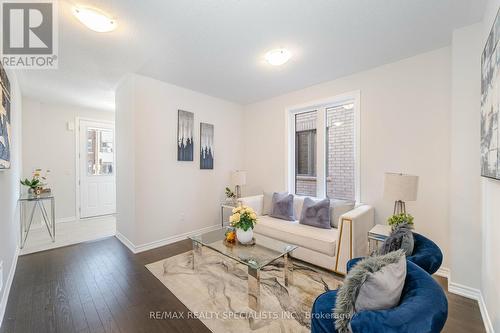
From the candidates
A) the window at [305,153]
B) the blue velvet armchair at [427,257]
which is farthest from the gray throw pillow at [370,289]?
the window at [305,153]

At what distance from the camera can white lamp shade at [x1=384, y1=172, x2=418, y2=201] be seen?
2.23 meters

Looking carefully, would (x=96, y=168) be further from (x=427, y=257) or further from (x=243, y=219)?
(x=427, y=257)

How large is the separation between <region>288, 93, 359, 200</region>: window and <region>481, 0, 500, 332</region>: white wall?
138cm

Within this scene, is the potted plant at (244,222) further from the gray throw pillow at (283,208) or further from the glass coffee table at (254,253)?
the gray throw pillow at (283,208)

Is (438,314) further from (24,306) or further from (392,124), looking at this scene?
(24,306)

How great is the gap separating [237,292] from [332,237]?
129 cm

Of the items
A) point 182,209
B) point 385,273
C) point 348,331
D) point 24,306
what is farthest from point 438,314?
point 182,209

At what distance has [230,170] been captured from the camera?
15.0ft

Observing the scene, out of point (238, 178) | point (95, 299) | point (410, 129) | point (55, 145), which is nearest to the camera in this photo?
point (95, 299)

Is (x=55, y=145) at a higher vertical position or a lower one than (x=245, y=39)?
lower

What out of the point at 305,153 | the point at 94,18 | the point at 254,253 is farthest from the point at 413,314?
the point at 305,153

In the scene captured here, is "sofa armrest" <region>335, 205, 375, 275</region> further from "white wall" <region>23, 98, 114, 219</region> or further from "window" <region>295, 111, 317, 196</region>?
"white wall" <region>23, 98, 114, 219</region>

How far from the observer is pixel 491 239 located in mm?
1679

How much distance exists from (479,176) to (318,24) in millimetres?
2144
